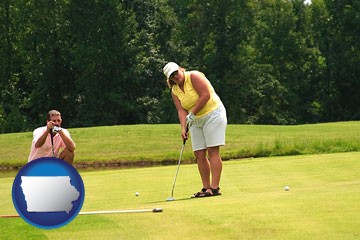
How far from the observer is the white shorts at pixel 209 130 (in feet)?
31.1

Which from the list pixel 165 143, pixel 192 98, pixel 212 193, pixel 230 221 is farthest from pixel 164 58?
pixel 230 221

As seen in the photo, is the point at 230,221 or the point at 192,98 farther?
the point at 192,98

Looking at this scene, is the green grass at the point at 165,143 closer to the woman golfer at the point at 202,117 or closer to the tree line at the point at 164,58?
the woman golfer at the point at 202,117

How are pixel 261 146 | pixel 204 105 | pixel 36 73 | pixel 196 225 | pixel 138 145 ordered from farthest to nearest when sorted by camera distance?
pixel 36 73 → pixel 138 145 → pixel 261 146 → pixel 204 105 → pixel 196 225

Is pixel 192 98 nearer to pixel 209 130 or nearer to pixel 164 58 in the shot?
pixel 209 130

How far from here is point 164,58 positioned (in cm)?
5394

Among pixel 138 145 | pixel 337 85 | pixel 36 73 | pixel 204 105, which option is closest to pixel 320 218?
pixel 204 105

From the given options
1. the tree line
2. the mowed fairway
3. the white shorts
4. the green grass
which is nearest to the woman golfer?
the white shorts

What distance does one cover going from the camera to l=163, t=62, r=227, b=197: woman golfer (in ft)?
30.7

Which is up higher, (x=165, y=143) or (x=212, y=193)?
(x=212, y=193)

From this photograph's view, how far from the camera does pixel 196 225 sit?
6133 mm

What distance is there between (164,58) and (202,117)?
44.7 m

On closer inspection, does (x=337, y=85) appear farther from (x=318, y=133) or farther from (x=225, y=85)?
(x=318, y=133)

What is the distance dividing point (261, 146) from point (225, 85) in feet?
88.9
